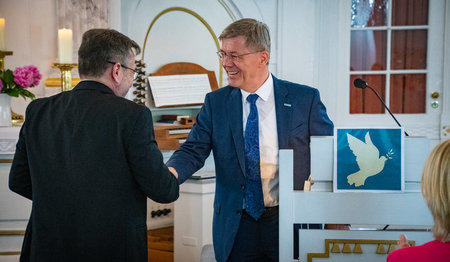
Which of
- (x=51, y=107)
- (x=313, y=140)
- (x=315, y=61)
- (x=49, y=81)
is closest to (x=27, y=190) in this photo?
(x=51, y=107)

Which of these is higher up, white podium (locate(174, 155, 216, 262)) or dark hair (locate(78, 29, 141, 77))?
dark hair (locate(78, 29, 141, 77))

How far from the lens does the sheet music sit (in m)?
4.27

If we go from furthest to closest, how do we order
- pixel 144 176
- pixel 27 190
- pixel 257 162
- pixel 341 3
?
pixel 341 3
pixel 257 162
pixel 27 190
pixel 144 176

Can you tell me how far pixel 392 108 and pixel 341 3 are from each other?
1122 mm

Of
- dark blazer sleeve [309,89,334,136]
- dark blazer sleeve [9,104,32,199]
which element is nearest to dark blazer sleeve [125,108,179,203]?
dark blazer sleeve [9,104,32,199]

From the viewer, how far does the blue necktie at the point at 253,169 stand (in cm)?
199

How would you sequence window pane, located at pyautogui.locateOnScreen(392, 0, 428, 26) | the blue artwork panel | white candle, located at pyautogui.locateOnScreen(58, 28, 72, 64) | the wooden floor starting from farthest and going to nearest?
1. window pane, located at pyautogui.locateOnScreen(392, 0, 428, 26)
2. the wooden floor
3. white candle, located at pyautogui.locateOnScreen(58, 28, 72, 64)
4. the blue artwork panel

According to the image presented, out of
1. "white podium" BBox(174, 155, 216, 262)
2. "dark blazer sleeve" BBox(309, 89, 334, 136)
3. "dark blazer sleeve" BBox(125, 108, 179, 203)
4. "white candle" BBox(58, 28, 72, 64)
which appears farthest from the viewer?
"white podium" BBox(174, 155, 216, 262)

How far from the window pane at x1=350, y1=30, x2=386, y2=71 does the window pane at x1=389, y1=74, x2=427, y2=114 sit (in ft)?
0.68

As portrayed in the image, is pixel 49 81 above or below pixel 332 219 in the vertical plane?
above

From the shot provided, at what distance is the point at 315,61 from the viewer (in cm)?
511

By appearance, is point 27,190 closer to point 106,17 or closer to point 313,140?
point 313,140

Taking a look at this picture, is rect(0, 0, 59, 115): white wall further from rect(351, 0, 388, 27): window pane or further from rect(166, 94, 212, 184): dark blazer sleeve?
rect(351, 0, 388, 27): window pane

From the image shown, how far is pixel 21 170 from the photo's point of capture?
5.65 feet
